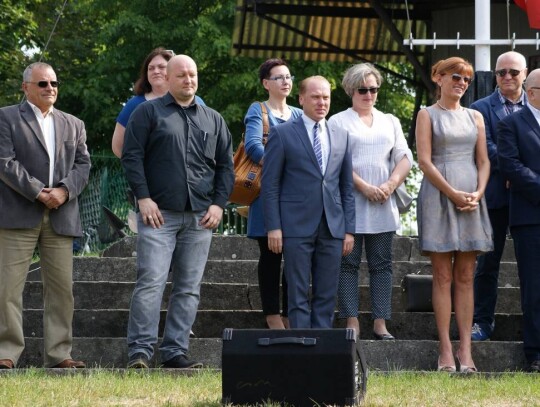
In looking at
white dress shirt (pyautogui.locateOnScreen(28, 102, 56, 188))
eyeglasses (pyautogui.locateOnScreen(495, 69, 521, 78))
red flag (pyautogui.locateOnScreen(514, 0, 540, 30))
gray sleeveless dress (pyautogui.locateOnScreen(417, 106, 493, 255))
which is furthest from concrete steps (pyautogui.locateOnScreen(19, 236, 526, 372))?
red flag (pyautogui.locateOnScreen(514, 0, 540, 30))

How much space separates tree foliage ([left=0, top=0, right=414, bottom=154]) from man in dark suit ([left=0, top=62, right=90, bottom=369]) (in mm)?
17318

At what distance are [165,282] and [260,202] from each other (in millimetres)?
1054

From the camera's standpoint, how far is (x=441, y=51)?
21.6m

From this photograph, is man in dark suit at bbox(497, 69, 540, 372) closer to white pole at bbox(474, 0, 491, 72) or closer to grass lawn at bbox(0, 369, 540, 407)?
grass lawn at bbox(0, 369, 540, 407)

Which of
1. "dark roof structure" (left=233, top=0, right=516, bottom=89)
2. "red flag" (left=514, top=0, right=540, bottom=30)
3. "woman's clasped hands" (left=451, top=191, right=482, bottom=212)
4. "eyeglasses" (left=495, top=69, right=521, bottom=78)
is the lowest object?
"woman's clasped hands" (left=451, top=191, right=482, bottom=212)

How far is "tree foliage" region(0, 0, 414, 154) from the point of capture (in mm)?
28203

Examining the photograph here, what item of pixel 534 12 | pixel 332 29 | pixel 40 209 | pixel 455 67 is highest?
pixel 332 29

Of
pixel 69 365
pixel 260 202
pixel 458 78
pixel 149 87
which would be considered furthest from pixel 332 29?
pixel 69 365

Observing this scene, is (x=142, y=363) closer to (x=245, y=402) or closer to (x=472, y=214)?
(x=245, y=402)

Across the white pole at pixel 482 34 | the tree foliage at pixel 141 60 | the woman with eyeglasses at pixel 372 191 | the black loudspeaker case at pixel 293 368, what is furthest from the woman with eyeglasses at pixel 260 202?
the tree foliage at pixel 141 60

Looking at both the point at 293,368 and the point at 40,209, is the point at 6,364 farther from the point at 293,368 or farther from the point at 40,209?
the point at 293,368

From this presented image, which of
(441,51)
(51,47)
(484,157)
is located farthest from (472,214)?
(51,47)

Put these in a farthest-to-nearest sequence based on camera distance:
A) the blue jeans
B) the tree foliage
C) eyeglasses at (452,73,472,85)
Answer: the tree foliage, eyeglasses at (452,73,472,85), the blue jeans

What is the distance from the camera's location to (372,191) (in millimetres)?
10375
